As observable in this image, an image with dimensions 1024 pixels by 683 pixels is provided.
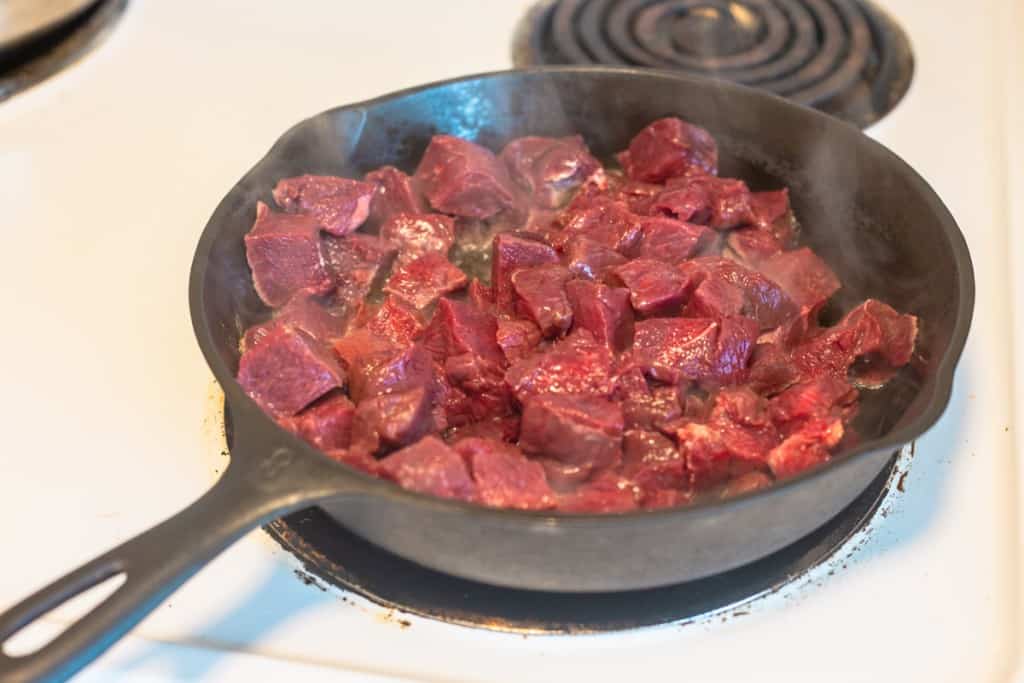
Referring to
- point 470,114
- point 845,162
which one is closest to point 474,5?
point 470,114

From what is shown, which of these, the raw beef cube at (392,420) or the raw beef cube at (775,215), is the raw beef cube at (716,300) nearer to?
the raw beef cube at (775,215)

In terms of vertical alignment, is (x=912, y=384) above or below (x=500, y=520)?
below

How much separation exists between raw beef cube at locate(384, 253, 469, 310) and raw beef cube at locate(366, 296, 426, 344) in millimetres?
61

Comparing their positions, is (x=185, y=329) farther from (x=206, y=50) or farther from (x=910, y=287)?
(x=910, y=287)

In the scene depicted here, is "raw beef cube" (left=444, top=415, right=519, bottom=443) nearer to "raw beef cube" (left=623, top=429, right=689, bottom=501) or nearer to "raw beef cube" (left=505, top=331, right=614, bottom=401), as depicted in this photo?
"raw beef cube" (left=505, top=331, right=614, bottom=401)

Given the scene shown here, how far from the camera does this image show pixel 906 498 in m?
1.70

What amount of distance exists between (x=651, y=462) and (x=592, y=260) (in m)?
0.54

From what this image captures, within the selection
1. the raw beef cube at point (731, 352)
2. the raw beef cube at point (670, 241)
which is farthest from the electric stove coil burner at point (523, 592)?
the raw beef cube at point (670, 241)

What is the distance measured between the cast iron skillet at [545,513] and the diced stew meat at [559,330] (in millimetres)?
70

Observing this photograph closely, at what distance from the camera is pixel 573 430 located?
165cm

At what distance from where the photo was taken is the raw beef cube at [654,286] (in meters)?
1.95

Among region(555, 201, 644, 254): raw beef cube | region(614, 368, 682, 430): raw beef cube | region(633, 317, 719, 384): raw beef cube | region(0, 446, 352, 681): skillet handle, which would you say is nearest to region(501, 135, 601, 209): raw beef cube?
region(555, 201, 644, 254): raw beef cube

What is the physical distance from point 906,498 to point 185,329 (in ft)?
4.87

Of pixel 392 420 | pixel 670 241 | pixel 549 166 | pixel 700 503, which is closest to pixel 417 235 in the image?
pixel 549 166
